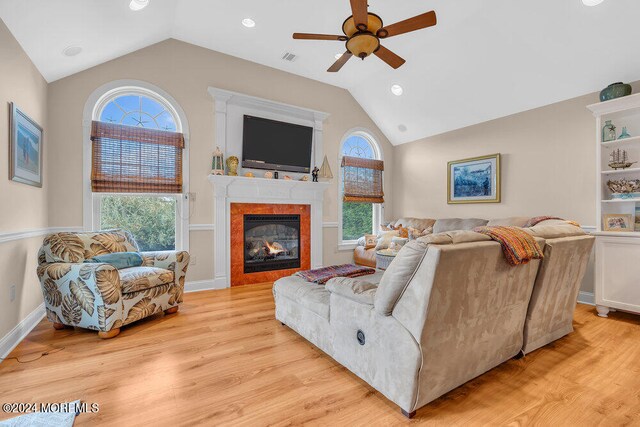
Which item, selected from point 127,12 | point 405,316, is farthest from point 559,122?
point 127,12

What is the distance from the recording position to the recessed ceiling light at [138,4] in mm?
2822

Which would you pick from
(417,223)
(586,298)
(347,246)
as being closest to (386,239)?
(417,223)

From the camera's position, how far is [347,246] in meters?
5.58

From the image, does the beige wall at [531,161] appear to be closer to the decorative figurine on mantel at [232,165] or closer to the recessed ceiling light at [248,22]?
the decorative figurine on mantel at [232,165]

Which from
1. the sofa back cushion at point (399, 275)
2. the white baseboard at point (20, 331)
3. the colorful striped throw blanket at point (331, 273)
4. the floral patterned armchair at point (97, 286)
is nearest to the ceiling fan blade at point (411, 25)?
the sofa back cushion at point (399, 275)

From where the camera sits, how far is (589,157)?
12.1ft

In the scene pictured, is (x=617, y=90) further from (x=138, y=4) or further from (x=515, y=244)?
(x=138, y=4)

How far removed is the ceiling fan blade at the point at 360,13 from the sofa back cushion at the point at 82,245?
322cm

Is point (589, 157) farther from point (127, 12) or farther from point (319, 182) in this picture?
point (127, 12)

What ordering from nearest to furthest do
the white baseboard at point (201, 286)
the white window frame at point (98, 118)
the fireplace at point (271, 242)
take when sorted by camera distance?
1. the white window frame at point (98, 118)
2. the white baseboard at point (201, 286)
3. the fireplace at point (271, 242)

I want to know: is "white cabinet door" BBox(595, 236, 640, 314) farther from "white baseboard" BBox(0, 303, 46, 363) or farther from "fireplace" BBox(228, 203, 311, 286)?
"white baseboard" BBox(0, 303, 46, 363)

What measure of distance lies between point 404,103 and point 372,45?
115 inches

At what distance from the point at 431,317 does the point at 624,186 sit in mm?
3397

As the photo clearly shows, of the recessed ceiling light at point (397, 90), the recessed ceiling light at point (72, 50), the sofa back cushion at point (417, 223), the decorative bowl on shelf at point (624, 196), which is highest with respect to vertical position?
the recessed ceiling light at point (397, 90)
